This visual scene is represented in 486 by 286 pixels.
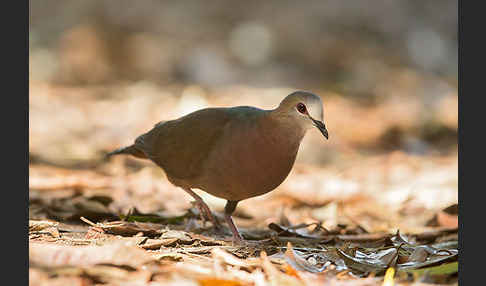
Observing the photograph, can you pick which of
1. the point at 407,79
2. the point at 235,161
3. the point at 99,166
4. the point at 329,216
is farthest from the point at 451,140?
the point at 235,161

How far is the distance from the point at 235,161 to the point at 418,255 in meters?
1.32

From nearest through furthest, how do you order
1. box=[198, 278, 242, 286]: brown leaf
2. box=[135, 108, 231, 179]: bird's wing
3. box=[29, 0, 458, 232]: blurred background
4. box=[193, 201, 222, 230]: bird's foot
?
box=[198, 278, 242, 286]: brown leaf
box=[135, 108, 231, 179]: bird's wing
box=[193, 201, 222, 230]: bird's foot
box=[29, 0, 458, 232]: blurred background

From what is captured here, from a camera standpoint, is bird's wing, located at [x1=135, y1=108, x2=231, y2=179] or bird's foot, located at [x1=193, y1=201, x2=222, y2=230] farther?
bird's foot, located at [x1=193, y1=201, x2=222, y2=230]

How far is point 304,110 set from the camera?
4.00 meters

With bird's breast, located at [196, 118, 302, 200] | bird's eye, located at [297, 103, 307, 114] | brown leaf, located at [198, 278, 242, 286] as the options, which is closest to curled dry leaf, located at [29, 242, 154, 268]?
brown leaf, located at [198, 278, 242, 286]

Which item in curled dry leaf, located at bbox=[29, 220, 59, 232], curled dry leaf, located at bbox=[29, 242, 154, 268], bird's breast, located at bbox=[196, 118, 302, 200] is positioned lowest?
curled dry leaf, located at bbox=[29, 242, 154, 268]

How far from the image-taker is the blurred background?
6.89m

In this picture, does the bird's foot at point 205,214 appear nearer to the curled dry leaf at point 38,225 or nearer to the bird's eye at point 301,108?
the bird's eye at point 301,108

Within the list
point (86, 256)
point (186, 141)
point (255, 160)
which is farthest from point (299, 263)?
point (186, 141)

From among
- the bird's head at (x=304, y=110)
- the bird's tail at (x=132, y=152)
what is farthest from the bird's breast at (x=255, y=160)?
the bird's tail at (x=132, y=152)

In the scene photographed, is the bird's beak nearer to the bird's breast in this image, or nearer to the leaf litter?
the bird's breast

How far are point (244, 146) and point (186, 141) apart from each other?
58 cm

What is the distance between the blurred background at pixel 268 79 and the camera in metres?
6.89

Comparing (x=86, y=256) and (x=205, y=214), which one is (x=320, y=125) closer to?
(x=205, y=214)
